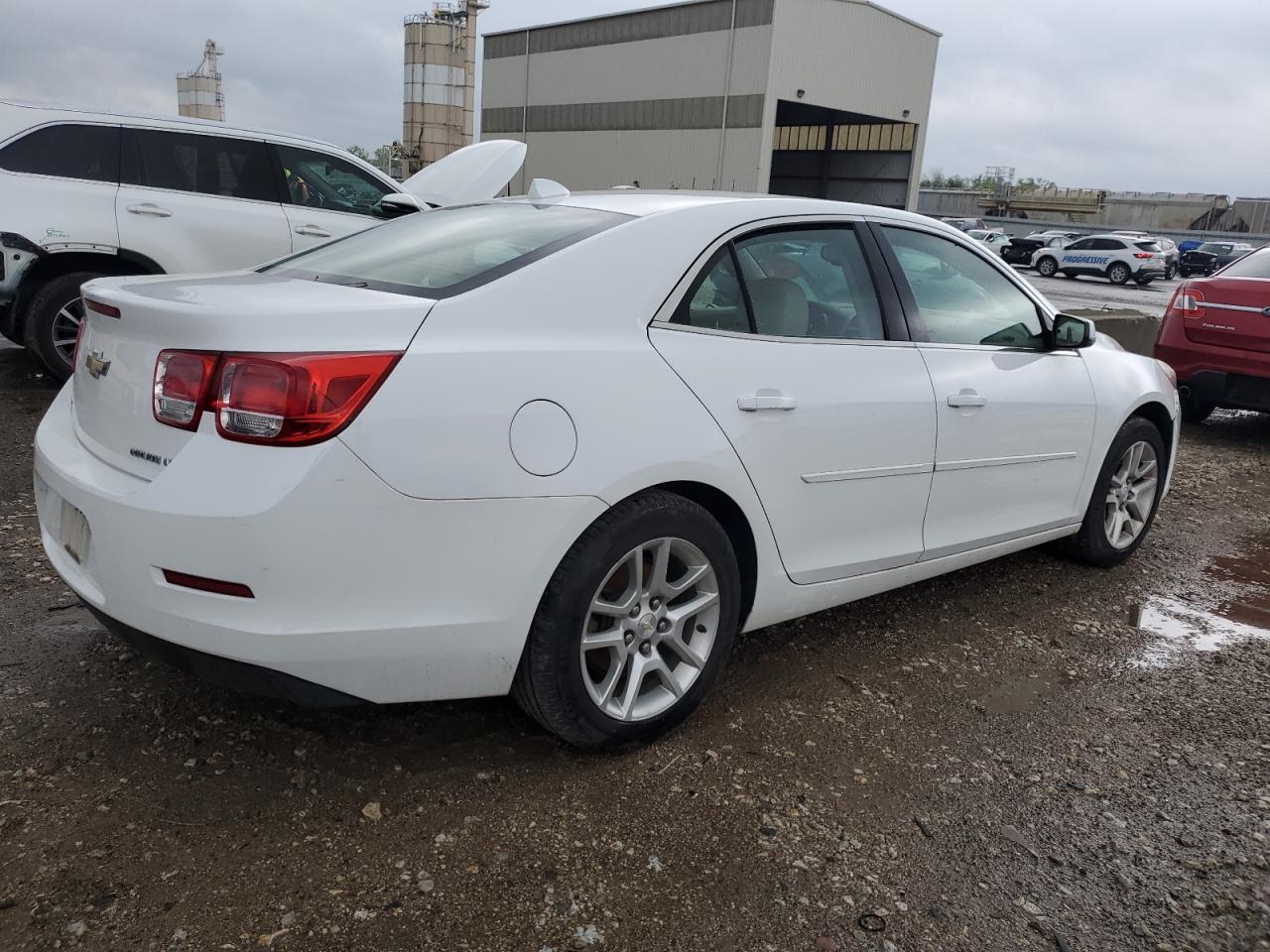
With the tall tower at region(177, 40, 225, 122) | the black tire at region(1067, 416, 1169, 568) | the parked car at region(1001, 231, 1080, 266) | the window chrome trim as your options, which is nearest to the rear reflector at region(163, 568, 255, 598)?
the window chrome trim

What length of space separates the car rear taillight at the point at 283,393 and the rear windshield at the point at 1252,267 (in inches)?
299

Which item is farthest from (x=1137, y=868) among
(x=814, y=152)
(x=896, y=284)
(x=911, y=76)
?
(x=814, y=152)

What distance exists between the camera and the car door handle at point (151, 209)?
21.7ft

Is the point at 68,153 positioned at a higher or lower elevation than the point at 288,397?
higher

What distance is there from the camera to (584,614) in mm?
2494

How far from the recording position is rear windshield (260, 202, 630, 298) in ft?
8.63

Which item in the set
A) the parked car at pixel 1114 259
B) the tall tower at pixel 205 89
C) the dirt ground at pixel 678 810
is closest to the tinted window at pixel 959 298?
the dirt ground at pixel 678 810

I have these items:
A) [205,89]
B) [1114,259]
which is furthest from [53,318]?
[205,89]

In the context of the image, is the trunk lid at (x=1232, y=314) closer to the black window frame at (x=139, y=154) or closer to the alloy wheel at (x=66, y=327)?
the black window frame at (x=139, y=154)

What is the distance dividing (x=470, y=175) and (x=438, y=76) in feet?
185

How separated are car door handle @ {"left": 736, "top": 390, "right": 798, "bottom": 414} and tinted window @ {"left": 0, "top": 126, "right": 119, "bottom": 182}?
562 centimetres

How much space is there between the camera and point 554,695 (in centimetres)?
252

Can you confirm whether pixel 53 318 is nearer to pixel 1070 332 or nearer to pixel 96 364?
pixel 96 364

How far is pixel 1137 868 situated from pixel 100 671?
9.62 ft
